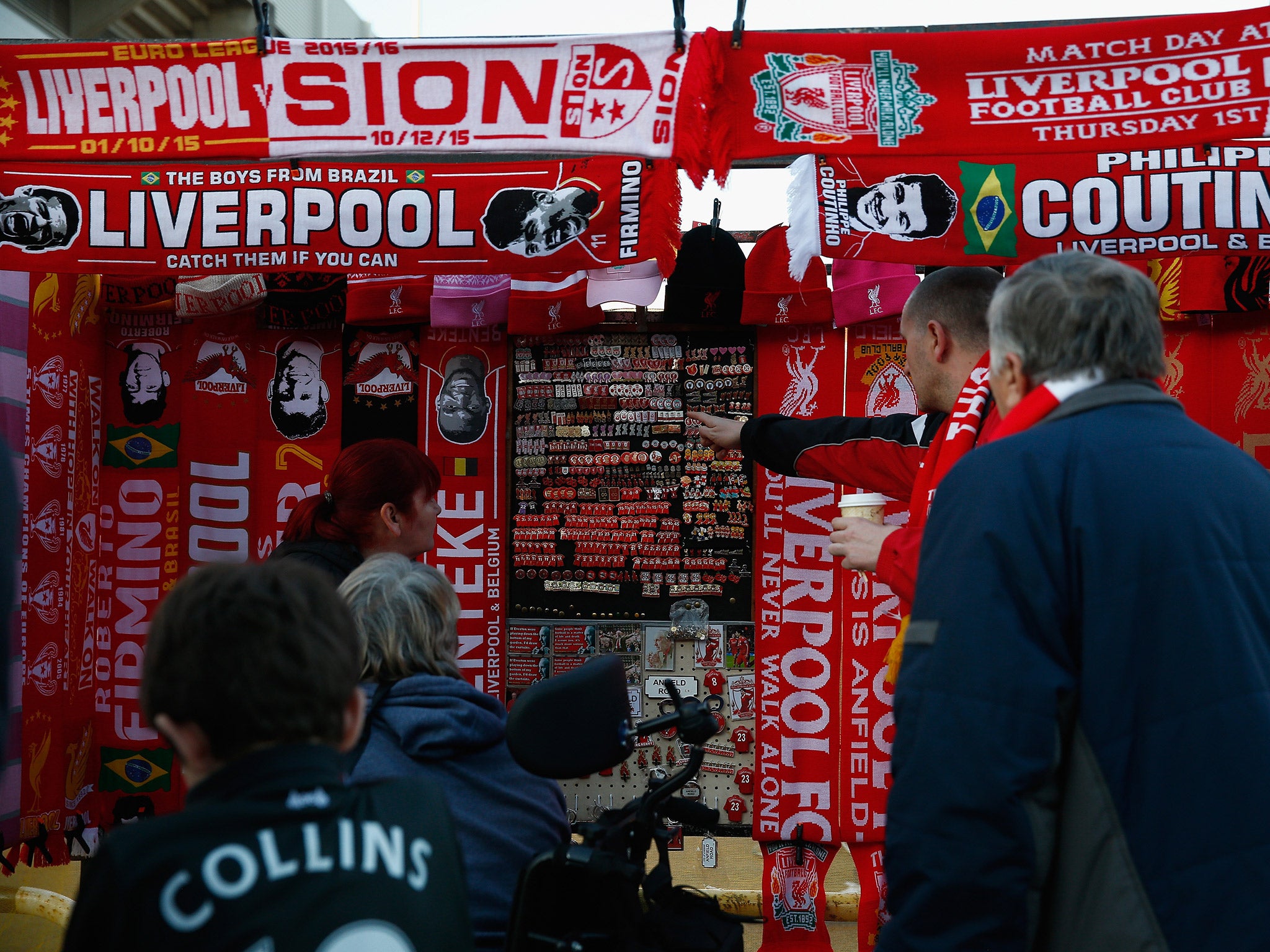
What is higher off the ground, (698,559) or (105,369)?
(105,369)

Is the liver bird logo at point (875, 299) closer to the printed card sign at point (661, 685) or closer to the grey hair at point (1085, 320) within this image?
the printed card sign at point (661, 685)

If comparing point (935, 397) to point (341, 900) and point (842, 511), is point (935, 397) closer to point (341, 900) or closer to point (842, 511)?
point (842, 511)

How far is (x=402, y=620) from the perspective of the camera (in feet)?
7.05

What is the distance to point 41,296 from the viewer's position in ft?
13.8

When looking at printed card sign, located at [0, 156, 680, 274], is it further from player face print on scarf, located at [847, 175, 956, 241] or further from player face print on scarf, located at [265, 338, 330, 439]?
player face print on scarf, located at [265, 338, 330, 439]

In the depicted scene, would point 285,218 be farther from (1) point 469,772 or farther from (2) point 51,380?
(1) point 469,772

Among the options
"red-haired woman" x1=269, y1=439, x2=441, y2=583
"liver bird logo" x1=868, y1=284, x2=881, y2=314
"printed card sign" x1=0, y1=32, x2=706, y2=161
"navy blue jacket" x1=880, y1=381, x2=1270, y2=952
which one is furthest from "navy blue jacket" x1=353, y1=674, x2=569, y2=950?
"liver bird logo" x1=868, y1=284, x2=881, y2=314

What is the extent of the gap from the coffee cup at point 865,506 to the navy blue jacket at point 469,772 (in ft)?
4.00

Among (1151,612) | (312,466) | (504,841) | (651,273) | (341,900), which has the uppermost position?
(651,273)

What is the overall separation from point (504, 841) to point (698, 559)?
2370 mm

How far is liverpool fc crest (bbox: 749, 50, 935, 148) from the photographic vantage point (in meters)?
2.91

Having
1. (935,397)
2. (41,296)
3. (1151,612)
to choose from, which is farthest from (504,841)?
(41,296)

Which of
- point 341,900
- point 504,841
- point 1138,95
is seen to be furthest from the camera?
point 1138,95

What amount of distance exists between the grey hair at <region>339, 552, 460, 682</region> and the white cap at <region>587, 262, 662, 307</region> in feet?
6.61
